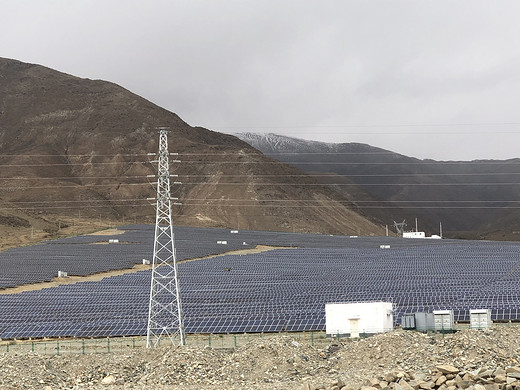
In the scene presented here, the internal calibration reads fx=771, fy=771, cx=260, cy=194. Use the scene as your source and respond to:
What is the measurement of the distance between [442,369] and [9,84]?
191 meters

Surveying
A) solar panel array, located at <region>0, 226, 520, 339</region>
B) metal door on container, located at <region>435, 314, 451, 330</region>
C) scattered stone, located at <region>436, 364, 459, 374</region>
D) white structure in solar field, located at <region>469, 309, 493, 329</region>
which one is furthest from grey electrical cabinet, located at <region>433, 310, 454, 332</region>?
scattered stone, located at <region>436, 364, 459, 374</region>

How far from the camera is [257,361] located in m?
30.8

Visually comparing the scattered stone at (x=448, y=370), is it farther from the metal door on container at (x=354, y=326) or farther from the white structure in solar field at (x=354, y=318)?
the metal door on container at (x=354, y=326)

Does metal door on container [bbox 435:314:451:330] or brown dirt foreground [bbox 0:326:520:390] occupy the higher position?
metal door on container [bbox 435:314:451:330]

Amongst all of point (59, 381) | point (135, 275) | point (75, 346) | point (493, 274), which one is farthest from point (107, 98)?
point (59, 381)

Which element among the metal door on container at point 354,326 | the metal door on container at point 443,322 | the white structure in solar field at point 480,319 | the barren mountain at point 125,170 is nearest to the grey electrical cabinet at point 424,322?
the metal door on container at point 443,322

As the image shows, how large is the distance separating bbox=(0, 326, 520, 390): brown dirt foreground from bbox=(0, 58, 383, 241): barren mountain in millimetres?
102442

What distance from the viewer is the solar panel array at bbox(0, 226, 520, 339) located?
4589cm

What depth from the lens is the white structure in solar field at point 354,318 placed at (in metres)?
40.8

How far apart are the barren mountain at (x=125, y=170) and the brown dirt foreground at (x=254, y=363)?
102 metres

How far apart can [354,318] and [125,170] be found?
126218 mm

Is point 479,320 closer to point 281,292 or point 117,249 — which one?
point 281,292

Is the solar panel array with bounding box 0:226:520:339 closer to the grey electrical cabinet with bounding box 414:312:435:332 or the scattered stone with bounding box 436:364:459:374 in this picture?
the grey electrical cabinet with bounding box 414:312:435:332

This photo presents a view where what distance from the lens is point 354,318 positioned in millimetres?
40938
